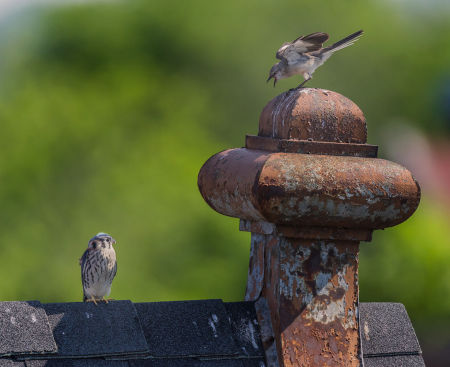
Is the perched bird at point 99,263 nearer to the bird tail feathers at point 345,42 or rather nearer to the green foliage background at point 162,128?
the bird tail feathers at point 345,42

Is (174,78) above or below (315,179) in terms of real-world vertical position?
below

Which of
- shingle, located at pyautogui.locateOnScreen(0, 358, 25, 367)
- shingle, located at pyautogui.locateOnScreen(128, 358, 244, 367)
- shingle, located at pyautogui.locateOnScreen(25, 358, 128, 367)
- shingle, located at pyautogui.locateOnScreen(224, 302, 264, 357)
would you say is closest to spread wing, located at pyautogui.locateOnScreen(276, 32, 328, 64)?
shingle, located at pyautogui.locateOnScreen(224, 302, 264, 357)

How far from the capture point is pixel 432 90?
22609 mm

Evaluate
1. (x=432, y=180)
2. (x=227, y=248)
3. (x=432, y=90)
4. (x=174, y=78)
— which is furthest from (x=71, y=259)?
(x=432, y=90)

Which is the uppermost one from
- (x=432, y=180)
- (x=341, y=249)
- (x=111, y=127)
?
(x=341, y=249)

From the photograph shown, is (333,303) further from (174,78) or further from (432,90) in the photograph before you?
(432,90)

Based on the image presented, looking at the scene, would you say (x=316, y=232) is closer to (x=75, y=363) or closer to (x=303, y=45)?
(x=75, y=363)

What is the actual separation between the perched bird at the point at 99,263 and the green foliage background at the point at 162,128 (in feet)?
29.2

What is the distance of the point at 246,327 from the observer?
3.19 meters

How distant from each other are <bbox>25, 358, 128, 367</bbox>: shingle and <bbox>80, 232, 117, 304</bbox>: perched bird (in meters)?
2.27

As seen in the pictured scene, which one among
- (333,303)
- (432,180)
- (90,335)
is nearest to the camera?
(90,335)

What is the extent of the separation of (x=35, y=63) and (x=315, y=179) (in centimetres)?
1613

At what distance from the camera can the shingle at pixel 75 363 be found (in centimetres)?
275

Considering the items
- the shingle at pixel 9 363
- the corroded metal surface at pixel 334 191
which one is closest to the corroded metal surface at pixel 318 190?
the corroded metal surface at pixel 334 191
